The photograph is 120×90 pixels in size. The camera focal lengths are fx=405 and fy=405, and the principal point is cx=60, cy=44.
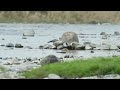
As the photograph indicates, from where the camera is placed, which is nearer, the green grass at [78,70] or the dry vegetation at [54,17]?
the green grass at [78,70]

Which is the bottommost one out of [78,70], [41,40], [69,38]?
[41,40]

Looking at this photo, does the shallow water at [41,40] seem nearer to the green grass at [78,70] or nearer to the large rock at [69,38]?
the large rock at [69,38]

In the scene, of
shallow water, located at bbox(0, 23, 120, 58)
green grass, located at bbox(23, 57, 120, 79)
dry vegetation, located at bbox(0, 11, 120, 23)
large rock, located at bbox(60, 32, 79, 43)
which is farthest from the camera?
dry vegetation, located at bbox(0, 11, 120, 23)

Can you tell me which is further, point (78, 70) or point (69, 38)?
point (69, 38)

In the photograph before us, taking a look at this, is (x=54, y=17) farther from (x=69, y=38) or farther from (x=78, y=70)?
(x=78, y=70)

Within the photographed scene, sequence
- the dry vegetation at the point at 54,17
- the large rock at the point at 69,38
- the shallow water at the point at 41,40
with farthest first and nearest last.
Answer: the dry vegetation at the point at 54,17
the large rock at the point at 69,38
the shallow water at the point at 41,40

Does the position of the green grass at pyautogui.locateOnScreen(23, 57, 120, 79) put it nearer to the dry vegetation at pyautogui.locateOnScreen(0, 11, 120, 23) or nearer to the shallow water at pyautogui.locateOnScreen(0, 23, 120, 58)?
the shallow water at pyautogui.locateOnScreen(0, 23, 120, 58)

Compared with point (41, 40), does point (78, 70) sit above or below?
above

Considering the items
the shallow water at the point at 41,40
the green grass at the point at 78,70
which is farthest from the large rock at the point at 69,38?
the green grass at the point at 78,70

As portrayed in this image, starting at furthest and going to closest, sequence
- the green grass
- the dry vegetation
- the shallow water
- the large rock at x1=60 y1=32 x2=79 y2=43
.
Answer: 1. the dry vegetation
2. the large rock at x1=60 y1=32 x2=79 y2=43
3. the shallow water
4. the green grass

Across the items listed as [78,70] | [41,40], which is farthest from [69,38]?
[78,70]

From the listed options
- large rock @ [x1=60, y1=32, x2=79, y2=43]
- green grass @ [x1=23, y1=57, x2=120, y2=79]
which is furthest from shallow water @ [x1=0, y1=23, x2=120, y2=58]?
green grass @ [x1=23, y1=57, x2=120, y2=79]

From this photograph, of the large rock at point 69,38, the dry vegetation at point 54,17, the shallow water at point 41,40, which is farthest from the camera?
the dry vegetation at point 54,17
